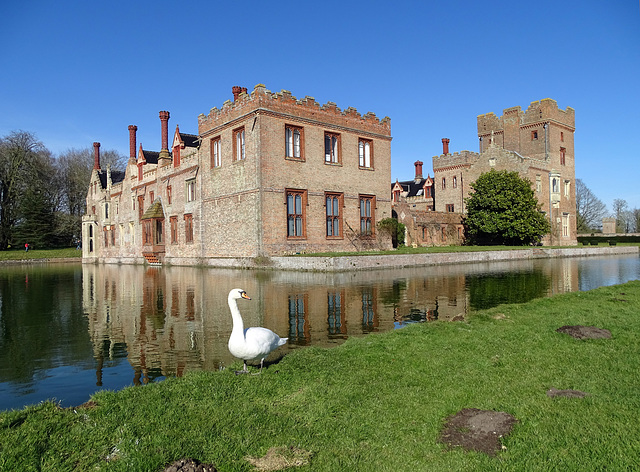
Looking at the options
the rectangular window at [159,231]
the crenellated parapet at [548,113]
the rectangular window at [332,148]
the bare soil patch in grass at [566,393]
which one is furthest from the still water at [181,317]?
the crenellated parapet at [548,113]

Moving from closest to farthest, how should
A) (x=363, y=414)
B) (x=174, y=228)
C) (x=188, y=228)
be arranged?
(x=363, y=414)
(x=188, y=228)
(x=174, y=228)

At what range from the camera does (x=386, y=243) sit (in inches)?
1292

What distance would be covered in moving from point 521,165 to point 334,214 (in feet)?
86.7

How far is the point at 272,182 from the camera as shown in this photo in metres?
27.3

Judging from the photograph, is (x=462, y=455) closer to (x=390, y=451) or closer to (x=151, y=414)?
(x=390, y=451)

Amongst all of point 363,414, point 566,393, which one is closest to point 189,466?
point 363,414

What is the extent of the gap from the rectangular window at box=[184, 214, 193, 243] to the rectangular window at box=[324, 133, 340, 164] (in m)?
11.4

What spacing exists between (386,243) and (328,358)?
1055 inches

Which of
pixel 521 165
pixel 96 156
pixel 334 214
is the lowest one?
pixel 334 214

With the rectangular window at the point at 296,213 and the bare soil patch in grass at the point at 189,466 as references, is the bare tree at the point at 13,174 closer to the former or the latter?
the rectangular window at the point at 296,213

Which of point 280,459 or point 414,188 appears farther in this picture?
point 414,188

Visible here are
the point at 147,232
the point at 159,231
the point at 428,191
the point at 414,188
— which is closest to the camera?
the point at 159,231

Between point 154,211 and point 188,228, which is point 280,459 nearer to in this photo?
point 188,228

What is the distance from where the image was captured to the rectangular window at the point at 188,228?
112 ft
